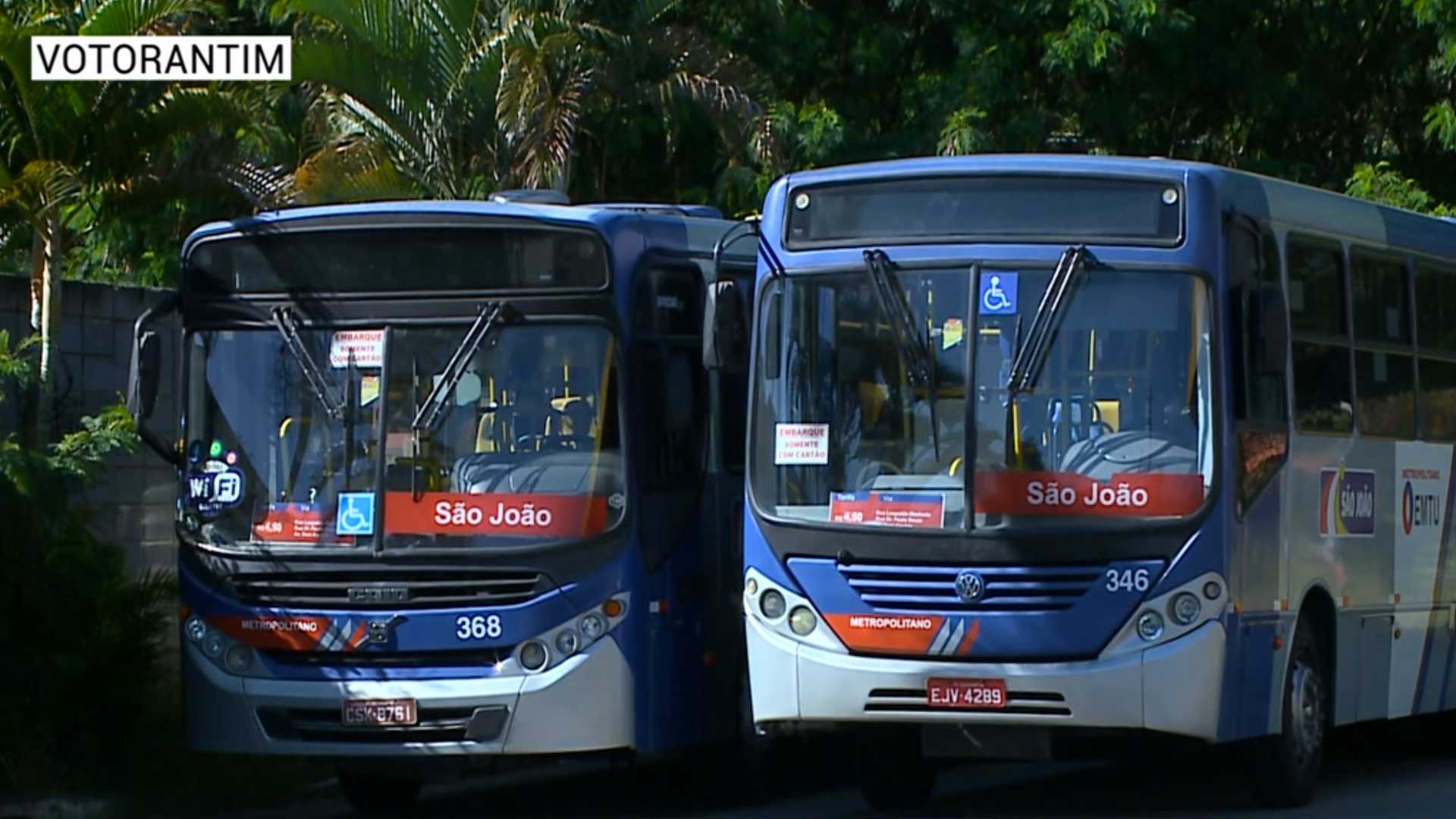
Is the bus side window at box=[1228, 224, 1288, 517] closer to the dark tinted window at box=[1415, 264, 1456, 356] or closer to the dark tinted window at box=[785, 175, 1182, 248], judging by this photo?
the dark tinted window at box=[785, 175, 1182, 248]

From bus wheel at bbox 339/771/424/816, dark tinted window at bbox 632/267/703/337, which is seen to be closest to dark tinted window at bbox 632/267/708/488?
dark tinted window at bbox 632/267/703/337

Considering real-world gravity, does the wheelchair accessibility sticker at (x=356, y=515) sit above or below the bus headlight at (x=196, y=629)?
above

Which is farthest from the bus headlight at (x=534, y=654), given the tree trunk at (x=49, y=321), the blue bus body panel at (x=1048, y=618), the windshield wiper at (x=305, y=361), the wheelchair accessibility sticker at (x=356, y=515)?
the tree trunk at (x=49, y=321)

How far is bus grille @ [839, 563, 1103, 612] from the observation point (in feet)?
36.8

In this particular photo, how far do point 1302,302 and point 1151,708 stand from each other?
2608 millimetres

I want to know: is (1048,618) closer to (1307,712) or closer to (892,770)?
(892,770)

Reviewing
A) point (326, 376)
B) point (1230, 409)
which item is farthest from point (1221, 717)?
point (326, 376)

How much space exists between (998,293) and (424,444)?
2827mm

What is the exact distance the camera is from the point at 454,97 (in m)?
19.1

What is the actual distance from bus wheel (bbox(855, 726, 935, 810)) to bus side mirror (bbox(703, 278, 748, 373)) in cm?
196

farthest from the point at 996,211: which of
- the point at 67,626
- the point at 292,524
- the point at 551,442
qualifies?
the point at 67,626

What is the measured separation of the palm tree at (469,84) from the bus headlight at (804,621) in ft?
24.7

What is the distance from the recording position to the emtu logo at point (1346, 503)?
1282cm

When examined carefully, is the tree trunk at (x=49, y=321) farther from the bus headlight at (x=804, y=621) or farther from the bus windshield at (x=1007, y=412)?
the bus headlight at (x=804, y=621)
